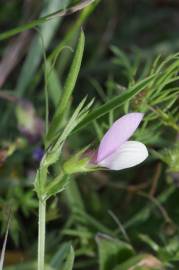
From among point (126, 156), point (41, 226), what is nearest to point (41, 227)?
point (41, 226)

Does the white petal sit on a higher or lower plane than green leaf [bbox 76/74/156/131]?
lower

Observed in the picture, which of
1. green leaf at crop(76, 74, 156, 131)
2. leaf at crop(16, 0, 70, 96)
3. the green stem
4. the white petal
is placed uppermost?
leaf at crop(16, 0, 70, 96)

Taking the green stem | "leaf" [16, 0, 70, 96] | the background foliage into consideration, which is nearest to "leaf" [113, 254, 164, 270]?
the background foliage

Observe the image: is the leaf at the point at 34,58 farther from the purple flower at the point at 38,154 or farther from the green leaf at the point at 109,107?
the green leaf at the point at 109,107

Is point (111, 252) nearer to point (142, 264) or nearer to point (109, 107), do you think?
point (142, 264)

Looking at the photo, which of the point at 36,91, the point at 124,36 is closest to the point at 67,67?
the point at 36,91

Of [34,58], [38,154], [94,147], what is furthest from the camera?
[34,58]

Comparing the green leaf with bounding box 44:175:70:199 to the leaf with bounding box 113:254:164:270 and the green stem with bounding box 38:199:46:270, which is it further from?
the leaf with bounding box 113:254:164:270
